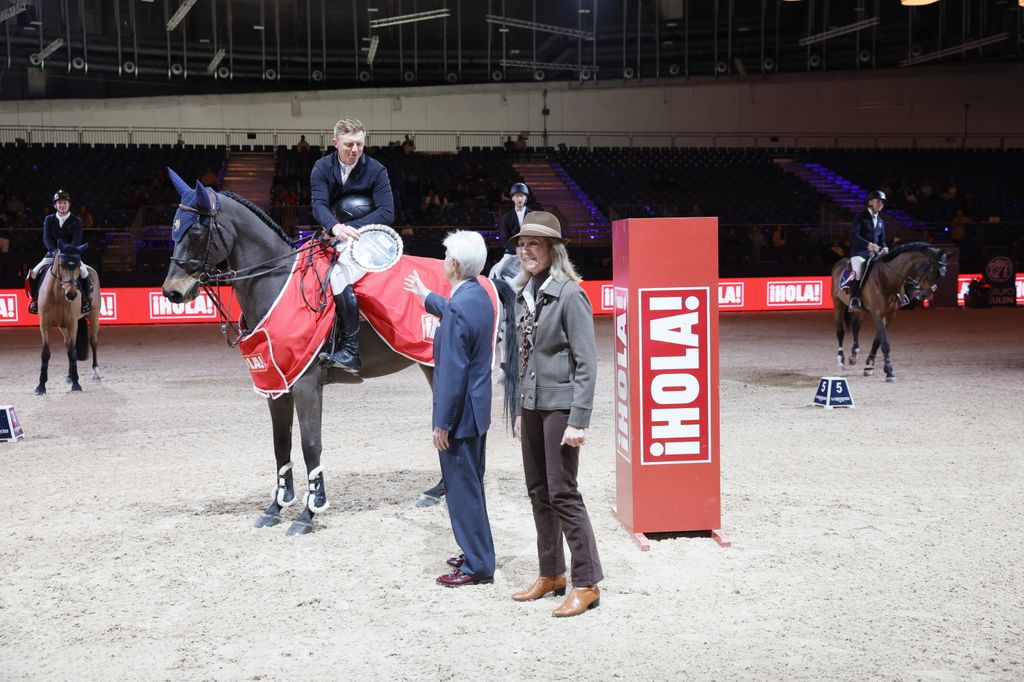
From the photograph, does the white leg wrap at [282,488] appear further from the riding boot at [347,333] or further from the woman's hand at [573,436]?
the woman's hand at [573,436]

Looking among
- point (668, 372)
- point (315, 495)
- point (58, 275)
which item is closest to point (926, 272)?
point (668, 372)

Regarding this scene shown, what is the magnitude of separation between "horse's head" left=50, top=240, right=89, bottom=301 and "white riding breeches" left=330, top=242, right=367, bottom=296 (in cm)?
725

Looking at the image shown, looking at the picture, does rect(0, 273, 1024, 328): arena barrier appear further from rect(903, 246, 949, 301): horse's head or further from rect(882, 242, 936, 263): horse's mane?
rect(903, 246, 949, 301): horse's head

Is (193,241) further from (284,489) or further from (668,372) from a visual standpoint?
(668,372)

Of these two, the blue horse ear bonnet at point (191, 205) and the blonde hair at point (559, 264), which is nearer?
the blonde hair at point (559, 264)

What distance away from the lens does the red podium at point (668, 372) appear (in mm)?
5957

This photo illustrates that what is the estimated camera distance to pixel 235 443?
9.54 metres

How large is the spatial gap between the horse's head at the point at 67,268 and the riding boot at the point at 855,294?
10962mm

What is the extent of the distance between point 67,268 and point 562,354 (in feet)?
32.8

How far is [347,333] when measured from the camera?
6934mm

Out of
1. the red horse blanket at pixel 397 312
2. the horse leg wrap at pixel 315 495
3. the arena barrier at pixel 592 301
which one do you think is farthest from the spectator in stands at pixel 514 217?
the arena barrier at pixel 592 301

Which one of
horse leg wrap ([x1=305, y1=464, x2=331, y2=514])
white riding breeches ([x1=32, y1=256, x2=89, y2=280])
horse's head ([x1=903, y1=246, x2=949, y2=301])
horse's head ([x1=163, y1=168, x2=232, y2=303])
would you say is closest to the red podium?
horse leg wrap ([x1=305, y1=464, x2=331, y2=514])

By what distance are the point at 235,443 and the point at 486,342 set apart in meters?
5.20

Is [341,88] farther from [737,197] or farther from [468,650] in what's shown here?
[468,650]
